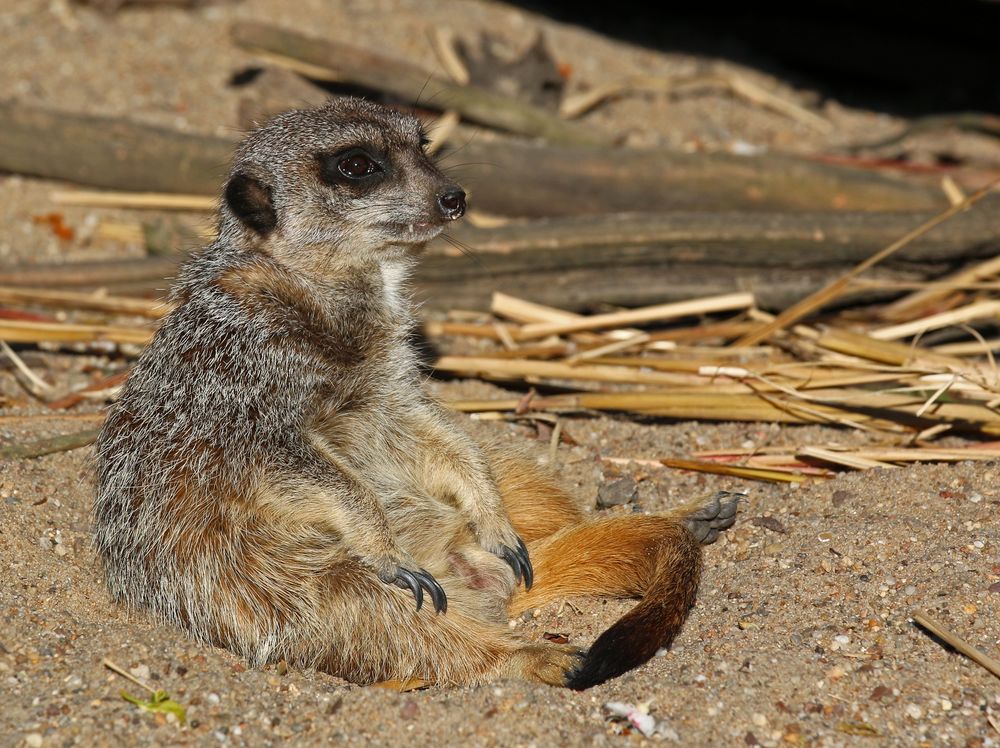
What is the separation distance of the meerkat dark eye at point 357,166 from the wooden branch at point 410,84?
214 centimetres

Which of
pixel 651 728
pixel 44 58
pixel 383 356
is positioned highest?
pixel 383 356

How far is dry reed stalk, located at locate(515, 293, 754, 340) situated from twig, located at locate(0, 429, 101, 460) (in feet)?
5.08

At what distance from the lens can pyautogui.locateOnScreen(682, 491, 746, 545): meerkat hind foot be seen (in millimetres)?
2945

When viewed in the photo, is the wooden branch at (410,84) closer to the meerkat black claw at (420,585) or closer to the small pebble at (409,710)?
the meerkat black claw at (420,585)

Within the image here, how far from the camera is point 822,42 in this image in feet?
19.3

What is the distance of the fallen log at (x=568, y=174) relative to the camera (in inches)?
179

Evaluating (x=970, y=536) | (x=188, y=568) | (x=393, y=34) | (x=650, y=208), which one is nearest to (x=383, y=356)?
(x=188, y=568)

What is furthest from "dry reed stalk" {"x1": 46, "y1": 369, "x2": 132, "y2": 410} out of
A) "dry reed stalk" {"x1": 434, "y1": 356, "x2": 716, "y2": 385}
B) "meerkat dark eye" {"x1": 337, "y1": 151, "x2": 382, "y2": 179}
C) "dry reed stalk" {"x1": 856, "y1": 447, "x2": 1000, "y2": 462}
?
"dry reed stalk" {"x1": 856, "y1": 447, "x2": 1000, "y2": 462}

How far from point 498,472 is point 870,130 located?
3357mm

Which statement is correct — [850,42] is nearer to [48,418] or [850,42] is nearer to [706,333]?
[706,333]

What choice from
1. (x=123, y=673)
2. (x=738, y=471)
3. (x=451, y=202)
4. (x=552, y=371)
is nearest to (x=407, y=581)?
(x=123, y=673)

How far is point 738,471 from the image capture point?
3291mm

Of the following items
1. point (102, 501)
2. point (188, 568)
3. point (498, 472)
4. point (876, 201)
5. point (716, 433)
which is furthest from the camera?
point (876, 201)

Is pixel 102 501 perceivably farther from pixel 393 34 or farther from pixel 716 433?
pixel 393 34
